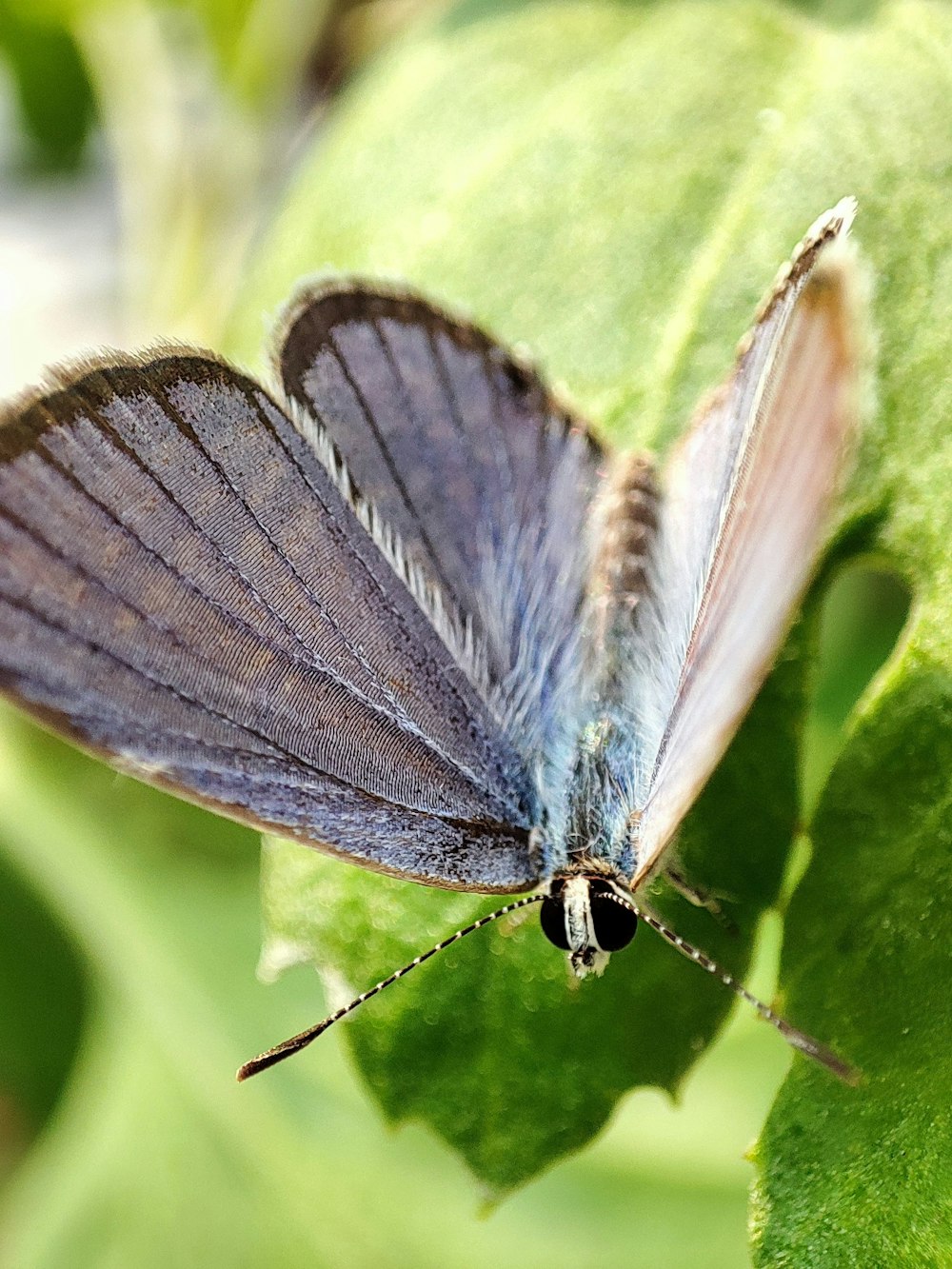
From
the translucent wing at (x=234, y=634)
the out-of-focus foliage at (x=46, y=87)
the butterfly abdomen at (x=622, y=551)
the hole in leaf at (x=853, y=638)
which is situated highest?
the out-of-focus foliage at (x=46, y=87)

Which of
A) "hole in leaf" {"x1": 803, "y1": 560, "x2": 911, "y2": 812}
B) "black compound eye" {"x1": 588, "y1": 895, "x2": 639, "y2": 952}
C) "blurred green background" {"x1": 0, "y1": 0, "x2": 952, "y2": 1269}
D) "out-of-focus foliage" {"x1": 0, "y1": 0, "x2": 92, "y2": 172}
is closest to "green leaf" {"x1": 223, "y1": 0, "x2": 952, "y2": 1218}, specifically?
"blurred green background" {"x1": 0, "y1": 0, "x2": 952, "y2": 1269}

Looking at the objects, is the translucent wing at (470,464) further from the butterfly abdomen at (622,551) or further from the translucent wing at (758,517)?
the translucent wing at (758,517)

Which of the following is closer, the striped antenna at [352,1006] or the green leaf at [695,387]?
the green leaf at [695,387]

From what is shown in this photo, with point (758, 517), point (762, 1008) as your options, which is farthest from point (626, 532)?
point (762, 1008)

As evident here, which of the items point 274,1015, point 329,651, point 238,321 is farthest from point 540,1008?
point 274,1015

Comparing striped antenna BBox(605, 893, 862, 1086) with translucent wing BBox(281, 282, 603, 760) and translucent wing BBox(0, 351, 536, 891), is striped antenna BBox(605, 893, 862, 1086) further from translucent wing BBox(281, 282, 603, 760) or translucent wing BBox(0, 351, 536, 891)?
translucent wing BBox(281, 282, 603, 760)

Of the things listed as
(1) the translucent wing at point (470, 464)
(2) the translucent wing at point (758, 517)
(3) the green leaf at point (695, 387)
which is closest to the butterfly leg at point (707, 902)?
(3) the green leaf at point (695, 387)
